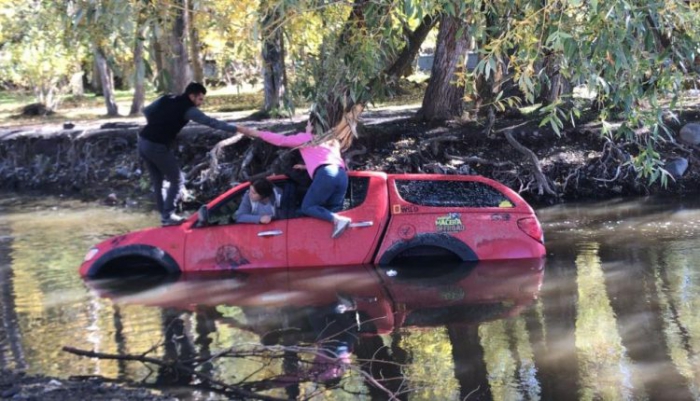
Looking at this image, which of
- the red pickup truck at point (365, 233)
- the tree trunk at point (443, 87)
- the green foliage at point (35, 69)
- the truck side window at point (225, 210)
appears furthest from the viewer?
the green foliage at point (35, 69)

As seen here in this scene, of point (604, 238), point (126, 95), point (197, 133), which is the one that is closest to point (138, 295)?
point (604, 238)

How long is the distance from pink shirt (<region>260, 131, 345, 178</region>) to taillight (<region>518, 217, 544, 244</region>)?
2184 millimetres

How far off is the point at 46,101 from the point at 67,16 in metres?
25.3

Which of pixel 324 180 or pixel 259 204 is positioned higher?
pixel 324 180

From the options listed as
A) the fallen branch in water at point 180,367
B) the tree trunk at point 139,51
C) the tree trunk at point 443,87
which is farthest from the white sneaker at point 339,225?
the tree trunk at point 443,87

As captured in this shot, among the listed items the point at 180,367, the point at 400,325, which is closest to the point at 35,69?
the point at 400,325

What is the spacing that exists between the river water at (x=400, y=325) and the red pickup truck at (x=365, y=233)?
8.3 inches

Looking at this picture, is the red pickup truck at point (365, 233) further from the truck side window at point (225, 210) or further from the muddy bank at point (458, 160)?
the muddy bank at point (458, 160)

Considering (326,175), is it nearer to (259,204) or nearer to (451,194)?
(259,204)

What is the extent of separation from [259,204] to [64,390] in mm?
4318

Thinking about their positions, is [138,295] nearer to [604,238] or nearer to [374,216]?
[374,216]

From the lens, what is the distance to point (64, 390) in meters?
6.13

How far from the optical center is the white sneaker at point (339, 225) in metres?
9.96

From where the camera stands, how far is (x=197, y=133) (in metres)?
19.1
